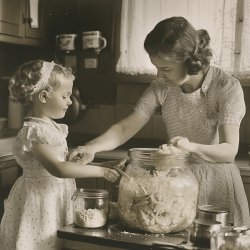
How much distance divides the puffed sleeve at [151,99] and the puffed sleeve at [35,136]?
0.45m

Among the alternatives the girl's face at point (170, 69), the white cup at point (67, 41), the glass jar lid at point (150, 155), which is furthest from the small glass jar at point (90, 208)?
the white cup at point (67, 41)

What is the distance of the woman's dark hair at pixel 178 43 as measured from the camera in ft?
5.15

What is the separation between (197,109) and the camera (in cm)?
179

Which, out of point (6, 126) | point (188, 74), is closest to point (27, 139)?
point (188, 74)

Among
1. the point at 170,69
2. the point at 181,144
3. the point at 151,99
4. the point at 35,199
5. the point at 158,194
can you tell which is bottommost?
the point at 35,199

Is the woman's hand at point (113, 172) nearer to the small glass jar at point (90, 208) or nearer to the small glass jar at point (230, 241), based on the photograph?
the small glass jar at point (90, 208)

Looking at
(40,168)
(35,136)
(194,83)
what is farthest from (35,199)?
(194,83)

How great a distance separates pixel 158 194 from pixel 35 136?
1.63 ft

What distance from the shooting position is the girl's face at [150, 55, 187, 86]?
160 cm

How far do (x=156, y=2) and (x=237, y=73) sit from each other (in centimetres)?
72

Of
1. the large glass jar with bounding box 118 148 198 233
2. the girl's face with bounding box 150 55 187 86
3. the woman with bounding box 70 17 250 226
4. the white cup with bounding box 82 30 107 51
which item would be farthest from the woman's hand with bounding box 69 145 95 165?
the white cup with bounding box 82 30 107 51

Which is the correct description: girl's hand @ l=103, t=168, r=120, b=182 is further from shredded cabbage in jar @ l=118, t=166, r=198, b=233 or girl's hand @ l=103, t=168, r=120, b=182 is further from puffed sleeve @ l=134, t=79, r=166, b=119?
puffed sleeve @ l=134, t=79, r=166, b=119

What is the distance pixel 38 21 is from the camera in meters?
3.24

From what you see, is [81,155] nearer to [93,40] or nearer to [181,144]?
[181,144]
